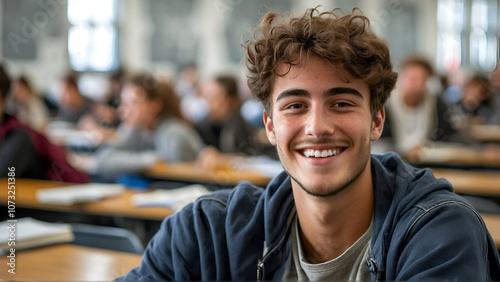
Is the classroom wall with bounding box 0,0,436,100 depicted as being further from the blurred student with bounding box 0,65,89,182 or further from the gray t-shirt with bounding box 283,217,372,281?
the gray t-shirt with bounding box 283,217,372,281

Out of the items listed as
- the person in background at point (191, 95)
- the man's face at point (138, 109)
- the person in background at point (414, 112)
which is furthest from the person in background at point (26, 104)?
the person in background at point (414, 112)

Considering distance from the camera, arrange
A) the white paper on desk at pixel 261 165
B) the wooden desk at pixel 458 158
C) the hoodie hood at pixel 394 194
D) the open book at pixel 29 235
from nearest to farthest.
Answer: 1. the hoodie hood at pixel 394 194
2. the open book at pixel 29 235
3. the white paper on desk at pixel 261 165
4. the wooden desk at pixel 458 158

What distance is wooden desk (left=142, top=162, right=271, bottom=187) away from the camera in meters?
3.22

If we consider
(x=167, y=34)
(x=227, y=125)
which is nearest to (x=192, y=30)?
(x=167, y=34)

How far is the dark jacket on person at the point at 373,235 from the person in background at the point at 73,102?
6.04m

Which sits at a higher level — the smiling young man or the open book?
the smiling young man

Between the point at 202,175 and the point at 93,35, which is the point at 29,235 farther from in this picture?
the point at 93,35

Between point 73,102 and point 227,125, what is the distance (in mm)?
3256

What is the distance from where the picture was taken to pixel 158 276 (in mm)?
1329

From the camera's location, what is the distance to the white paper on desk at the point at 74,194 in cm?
255

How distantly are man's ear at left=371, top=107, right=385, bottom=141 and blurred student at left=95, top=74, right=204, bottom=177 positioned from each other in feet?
8.31

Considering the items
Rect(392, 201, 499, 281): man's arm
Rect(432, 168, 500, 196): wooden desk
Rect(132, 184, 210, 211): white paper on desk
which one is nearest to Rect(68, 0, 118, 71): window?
Rect(132, 184, 210, 211): white paper on desk

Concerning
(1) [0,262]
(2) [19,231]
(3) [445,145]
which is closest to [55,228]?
(2) [19,231]

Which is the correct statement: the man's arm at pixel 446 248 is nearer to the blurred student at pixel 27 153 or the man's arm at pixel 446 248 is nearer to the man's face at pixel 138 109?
the blurred student at pixel 27 153
